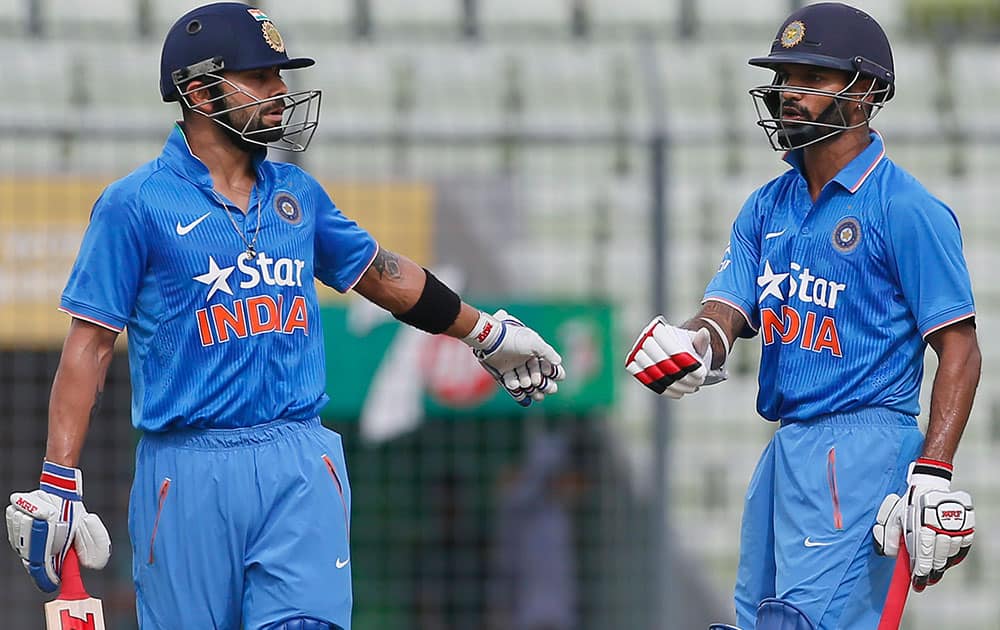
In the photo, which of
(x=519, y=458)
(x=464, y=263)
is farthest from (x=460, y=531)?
(x=464, y=263)

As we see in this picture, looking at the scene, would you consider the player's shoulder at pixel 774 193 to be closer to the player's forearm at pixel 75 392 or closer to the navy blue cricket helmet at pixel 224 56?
the navy blue cricket helmet at pixel 224 56

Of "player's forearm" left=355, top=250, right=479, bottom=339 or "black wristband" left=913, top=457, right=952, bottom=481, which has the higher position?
"player's forearm" left=355, top=250, right=479, bottom=339

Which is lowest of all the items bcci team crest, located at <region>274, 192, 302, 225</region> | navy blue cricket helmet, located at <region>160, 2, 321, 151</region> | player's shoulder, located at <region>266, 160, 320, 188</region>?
bcci team crest, located at <region>274, 192, 302, 225</region>

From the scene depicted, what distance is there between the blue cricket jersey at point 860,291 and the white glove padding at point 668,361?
0.25 metres

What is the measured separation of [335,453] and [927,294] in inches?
63.5

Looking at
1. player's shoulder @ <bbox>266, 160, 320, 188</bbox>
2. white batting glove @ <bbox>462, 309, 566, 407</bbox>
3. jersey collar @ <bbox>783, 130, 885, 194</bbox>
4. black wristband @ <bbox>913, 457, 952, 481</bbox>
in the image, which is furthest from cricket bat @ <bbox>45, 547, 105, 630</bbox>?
jersey collar @ <bbox>783, 130, 885, 194</bbox>

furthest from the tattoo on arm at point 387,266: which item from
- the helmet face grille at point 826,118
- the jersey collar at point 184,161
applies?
the helmet face grille at point 826,118

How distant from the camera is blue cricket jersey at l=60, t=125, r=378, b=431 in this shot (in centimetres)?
441

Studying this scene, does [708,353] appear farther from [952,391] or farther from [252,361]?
[252,361]

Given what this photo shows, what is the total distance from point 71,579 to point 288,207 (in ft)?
3.70

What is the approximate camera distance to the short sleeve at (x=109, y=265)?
14.4 ft

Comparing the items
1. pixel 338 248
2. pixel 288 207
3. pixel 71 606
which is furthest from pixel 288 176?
pixel 71 606

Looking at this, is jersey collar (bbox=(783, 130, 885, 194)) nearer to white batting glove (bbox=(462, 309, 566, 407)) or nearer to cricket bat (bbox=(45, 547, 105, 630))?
white batting glove (bbox=(462, 309, 566, 407))

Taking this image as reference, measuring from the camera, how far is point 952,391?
437 cm
